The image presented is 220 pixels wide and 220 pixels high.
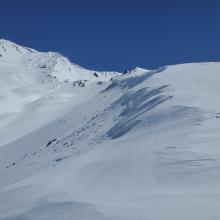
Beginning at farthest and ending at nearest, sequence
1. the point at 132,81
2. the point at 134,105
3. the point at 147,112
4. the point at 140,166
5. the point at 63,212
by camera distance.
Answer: the point at 132,81 → the point at 134,105 → the point at 147,112 → the point at 140,166 → the point at 63,212

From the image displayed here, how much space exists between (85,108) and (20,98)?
83032mm

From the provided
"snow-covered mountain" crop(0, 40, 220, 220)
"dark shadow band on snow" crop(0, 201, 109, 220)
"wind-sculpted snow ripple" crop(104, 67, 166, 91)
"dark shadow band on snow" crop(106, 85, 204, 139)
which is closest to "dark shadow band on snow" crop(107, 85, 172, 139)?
"dark shadow band on snow" crop(106, 85, 204, 139)

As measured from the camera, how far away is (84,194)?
2370cm

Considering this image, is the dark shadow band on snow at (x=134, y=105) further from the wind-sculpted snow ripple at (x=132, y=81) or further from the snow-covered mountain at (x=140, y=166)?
the wind-sculpted snow ripple at (x=132, y=81)

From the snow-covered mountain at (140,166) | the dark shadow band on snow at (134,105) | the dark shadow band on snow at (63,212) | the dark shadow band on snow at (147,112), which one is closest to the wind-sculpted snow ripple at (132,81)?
the dark shadow band on snow at (134,105)

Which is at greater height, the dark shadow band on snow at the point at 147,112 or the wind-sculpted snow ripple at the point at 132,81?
the wind-sculpted snow ripple at the point at 132,81

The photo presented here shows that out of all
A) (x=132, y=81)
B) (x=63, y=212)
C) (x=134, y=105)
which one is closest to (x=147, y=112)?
(x=134, y=105)

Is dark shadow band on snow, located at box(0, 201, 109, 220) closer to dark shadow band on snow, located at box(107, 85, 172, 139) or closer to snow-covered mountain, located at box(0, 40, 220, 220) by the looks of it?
snow-covered mountain, located at box(0, 40, 220, 220)

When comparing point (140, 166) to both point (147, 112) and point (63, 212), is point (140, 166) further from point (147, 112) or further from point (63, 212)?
point (147, 112)

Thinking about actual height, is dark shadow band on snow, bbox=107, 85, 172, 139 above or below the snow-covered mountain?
above

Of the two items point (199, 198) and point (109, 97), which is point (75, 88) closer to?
point (109, 97)

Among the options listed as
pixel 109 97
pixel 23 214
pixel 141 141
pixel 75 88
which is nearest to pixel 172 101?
pixel 141 141

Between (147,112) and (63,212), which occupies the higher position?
(147,112)

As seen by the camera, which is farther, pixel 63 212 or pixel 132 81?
pixel 132 81
